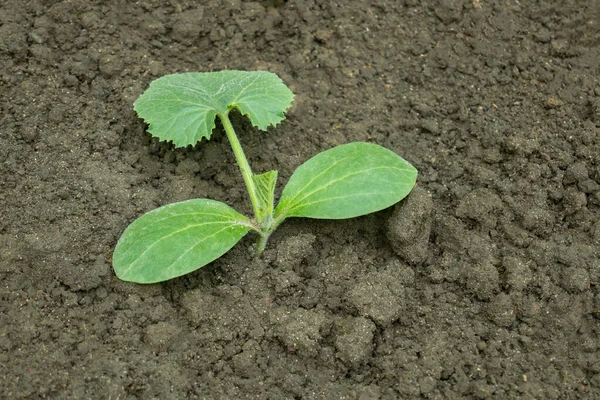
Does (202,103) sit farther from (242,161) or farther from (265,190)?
(265,190)

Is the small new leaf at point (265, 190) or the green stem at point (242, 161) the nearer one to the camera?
the small new leaf at point (265, 190)

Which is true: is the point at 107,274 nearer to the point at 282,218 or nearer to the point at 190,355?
the point at 190,355

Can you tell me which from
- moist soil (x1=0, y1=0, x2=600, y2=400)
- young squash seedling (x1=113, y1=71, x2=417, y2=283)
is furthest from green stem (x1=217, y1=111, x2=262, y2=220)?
moist soil (x1=0, y1=0, x2=600, y2=400)

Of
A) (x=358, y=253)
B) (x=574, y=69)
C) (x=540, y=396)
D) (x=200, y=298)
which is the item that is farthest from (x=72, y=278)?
(x=574, y=69)

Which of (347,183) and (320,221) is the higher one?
(347,183)

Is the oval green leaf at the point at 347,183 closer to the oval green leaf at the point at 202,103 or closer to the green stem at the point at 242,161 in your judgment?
the green stem at the point at 242,161

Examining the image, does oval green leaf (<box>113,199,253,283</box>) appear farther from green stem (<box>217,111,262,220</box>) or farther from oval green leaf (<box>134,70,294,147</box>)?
oval green leaf (<box>134,70,294,147</box>)

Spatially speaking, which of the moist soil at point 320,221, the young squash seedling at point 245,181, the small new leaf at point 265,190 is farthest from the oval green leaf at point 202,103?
the small new leaf at point 265,190

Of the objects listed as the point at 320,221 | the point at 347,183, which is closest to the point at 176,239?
the point at 320,221
